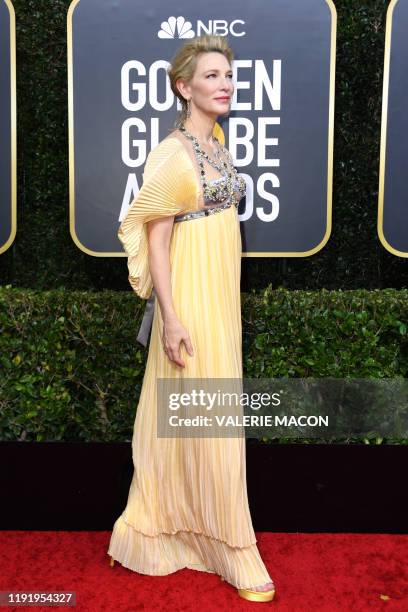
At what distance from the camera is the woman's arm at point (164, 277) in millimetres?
2016

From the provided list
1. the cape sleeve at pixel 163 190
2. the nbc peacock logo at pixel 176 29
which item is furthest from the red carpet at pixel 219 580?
the nbc peacock logo at pixel 176 29

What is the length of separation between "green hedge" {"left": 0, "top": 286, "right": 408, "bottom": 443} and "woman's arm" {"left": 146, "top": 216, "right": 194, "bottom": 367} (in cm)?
67

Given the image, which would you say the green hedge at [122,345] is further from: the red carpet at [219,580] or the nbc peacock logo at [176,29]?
the nbc peacock logo at [176,29]

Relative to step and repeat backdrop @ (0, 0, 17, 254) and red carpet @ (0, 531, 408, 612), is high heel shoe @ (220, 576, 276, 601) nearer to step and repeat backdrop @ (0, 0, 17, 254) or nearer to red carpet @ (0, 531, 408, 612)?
red carpet @ (0, 531, 408, 612)

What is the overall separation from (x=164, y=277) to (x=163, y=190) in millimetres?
294

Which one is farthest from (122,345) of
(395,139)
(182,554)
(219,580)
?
(395,139)

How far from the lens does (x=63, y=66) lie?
9.66ft

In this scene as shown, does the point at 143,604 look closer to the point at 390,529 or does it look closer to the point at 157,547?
the point at 157,547

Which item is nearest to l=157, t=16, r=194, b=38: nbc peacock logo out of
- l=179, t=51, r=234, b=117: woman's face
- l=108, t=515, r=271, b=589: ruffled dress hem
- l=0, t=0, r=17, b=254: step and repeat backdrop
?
l=0, t=0, r=17, b=254: step and repeat backdrop

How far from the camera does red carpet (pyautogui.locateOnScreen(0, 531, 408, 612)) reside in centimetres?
210

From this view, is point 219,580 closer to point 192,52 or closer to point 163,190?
point 163,190

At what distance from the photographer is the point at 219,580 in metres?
2.22

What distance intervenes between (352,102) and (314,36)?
0.39 m

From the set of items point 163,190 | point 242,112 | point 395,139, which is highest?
point 242,112
